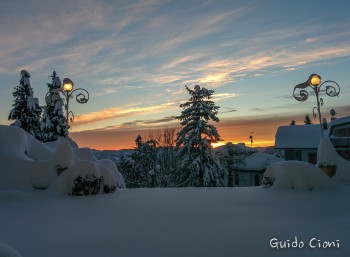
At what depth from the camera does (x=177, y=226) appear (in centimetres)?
614

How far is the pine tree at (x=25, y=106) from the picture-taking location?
33.6 metres

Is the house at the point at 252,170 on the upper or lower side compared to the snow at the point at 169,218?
lower

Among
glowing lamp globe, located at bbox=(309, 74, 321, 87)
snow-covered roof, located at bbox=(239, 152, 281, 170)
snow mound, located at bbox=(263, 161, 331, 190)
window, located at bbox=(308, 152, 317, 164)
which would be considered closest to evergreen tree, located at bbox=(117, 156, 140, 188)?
snow-covered roof, located at bbox=(239, 152, 281, 170)

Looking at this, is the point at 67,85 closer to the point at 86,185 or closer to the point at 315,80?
the point at 86,185

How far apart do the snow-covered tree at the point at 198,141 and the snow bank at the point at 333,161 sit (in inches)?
591

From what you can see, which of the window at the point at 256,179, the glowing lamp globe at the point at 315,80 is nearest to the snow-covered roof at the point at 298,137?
the window at the point at 256,179

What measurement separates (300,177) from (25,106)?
31.5 metres

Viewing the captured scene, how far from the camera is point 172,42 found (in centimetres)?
1698

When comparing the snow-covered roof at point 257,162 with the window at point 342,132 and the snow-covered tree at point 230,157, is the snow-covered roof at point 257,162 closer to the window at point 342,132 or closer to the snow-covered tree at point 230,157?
the snow-covered tree at point 230,157

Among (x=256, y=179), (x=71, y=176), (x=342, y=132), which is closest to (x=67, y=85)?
(x=71, y=176)

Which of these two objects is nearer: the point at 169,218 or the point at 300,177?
the point at 169,218

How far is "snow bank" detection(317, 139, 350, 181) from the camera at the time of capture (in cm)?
1232

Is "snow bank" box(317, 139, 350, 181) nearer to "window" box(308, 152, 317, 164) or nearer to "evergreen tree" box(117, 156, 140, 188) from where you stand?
"window" box(308, 152, 317, 164)

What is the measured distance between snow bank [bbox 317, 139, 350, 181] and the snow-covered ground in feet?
8.12
